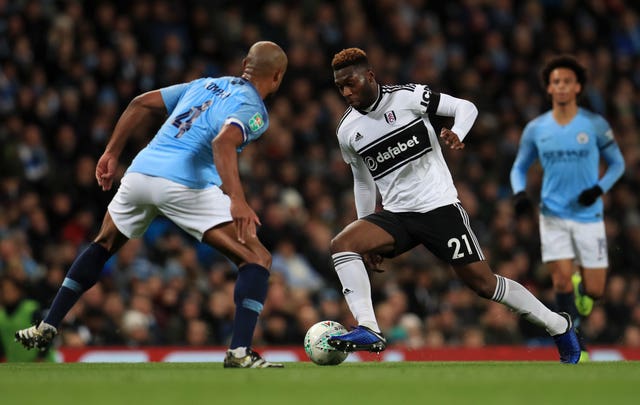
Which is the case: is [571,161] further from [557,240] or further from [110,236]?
[110,236]

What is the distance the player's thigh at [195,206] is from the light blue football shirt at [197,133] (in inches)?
2.3

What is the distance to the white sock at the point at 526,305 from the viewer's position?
738cm

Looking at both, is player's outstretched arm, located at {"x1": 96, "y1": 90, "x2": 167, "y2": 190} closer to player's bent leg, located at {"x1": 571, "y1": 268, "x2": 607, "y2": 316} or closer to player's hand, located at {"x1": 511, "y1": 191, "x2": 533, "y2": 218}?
player's hand, located at {"x1": 511, "y1": 191, "x2": 533, "y2": 218}

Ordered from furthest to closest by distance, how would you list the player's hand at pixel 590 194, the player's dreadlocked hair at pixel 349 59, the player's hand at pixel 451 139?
1. the player's hand at pixel 590 194
2. the player's dreadlocked hair at pixel 349 59
3. the player's hand at pixel 451 139

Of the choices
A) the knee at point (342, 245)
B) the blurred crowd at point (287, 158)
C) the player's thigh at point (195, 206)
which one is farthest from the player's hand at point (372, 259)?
the blurred crowd at point (287, 158)

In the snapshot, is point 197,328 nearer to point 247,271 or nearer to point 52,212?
point 52,212

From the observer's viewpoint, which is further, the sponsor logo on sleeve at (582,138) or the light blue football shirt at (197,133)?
the sponsor logo on sleeve at (582,138)

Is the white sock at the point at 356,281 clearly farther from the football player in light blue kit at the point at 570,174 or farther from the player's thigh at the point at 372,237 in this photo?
the football player in light blue kit at the point at 570,174

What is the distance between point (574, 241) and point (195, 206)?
378cm

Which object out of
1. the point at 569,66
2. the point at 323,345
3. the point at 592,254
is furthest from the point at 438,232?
the point at 569,66

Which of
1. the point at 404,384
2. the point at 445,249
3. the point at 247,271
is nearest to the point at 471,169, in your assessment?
the point at 445,249

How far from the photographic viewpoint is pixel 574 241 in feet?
30.6

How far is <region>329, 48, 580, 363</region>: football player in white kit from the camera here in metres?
7.34

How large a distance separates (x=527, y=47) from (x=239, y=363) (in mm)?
12017
